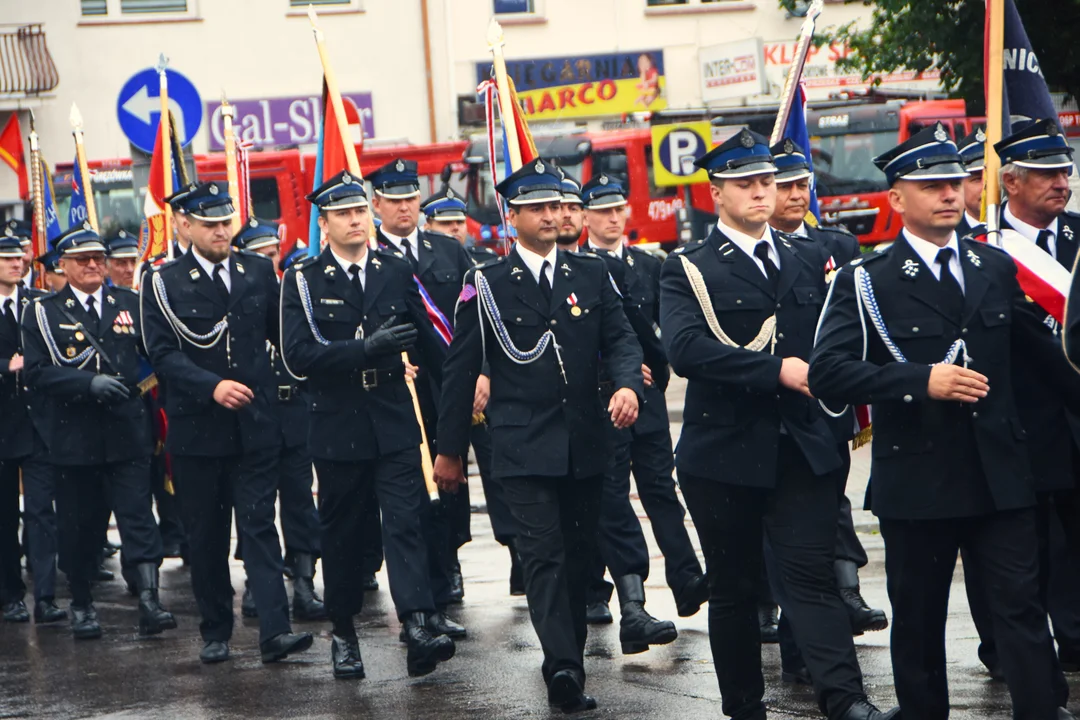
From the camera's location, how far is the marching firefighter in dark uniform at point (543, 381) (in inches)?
271

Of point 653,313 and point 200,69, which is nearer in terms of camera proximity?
point 653,313

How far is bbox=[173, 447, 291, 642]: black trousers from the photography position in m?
8.37

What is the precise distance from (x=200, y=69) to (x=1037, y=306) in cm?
2992

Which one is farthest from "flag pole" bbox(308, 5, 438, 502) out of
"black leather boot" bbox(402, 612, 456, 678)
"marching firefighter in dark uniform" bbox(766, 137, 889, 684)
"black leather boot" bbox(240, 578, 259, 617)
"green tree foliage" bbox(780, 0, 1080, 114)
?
"green tree foliage" bbox(780, 0, 1080, 114)

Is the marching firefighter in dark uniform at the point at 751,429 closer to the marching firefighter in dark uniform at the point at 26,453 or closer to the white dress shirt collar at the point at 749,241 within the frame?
the white dress shirt collar at the point at 749,241

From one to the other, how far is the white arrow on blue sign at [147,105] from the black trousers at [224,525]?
16.7 feet

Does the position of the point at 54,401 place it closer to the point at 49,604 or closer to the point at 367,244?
the point at 49,604

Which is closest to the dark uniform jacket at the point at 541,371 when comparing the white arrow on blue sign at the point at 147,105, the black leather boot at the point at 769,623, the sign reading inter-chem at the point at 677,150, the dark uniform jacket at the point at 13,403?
the black leather boot at the point at 769,623

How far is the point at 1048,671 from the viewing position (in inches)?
205

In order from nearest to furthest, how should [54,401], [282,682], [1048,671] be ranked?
[1048,671] → [282,682] → [54,401]

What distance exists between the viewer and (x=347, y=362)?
7641mm

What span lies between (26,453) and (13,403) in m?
0.31

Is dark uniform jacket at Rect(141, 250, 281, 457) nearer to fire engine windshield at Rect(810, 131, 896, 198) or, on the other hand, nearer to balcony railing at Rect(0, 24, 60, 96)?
fire engine windshield at Rect(810, 131, 896, 198)

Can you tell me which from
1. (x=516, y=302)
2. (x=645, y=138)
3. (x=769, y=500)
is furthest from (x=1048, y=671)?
(x=645, y=138)
